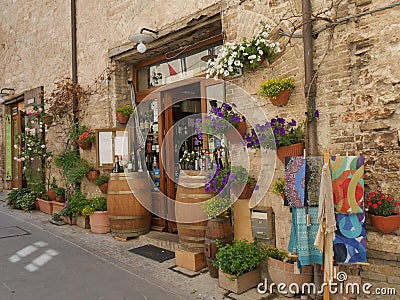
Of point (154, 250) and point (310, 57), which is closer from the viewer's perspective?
point (310, 57)

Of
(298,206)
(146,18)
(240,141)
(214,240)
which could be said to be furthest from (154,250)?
(146,18)

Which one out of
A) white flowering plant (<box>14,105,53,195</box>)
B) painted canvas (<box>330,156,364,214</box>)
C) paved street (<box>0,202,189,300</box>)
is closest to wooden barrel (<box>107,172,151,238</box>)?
paved street (<box>0,202,189,300</box>)

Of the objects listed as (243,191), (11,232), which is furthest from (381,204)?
(11,232)

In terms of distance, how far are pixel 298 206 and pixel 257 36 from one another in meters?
1.78

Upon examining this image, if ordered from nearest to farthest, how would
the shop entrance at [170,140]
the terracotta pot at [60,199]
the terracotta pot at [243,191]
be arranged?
the terracotta pot at [243,191], the shop entrance at [170,140], the terracotta pot at [60,199]

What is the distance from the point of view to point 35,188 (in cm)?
772

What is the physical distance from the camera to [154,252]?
4.54 metres

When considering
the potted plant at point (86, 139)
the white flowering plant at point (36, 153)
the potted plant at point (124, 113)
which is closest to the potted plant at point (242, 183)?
the potted plant at point (124, 113)

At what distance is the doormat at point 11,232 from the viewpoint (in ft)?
17.8

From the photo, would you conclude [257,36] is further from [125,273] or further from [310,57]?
[125,273]

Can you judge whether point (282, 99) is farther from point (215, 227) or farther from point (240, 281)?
point (240, 281)

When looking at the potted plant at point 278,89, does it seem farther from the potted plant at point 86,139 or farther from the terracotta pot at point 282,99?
the potted plant at point 86,139

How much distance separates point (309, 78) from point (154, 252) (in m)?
2.85

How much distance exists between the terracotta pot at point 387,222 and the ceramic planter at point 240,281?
1.20 meters
